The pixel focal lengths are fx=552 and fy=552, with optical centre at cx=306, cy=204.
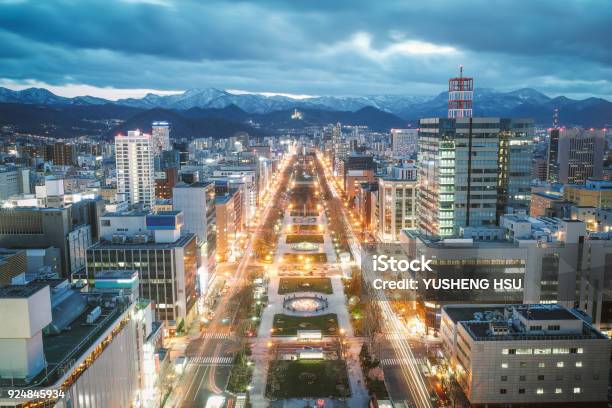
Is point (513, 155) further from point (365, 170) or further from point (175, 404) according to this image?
point (365, 170)

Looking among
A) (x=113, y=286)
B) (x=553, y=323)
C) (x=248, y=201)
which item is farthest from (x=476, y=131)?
(x=248, y=201)

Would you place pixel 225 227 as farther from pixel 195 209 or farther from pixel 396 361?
pixel 396 361

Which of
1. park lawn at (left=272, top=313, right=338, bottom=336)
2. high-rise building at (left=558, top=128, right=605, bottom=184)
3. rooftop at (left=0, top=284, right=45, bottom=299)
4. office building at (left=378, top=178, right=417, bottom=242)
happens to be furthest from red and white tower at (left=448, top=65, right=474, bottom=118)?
high-rise building at (left=558, top=128, right=605, bottom=184)

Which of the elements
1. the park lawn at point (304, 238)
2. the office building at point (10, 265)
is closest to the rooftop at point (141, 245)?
the office building at point (10, 265)

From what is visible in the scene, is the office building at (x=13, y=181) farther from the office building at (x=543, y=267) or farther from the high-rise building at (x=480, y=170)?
the office building at (x=543, y=267)

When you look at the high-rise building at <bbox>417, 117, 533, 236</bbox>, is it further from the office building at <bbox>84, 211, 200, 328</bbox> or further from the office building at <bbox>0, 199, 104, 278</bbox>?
the office building at <bbox>0, 199, 104, 278</bbox>

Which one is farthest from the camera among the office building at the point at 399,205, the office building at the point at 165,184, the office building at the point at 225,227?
the office building at the point at 165,184
